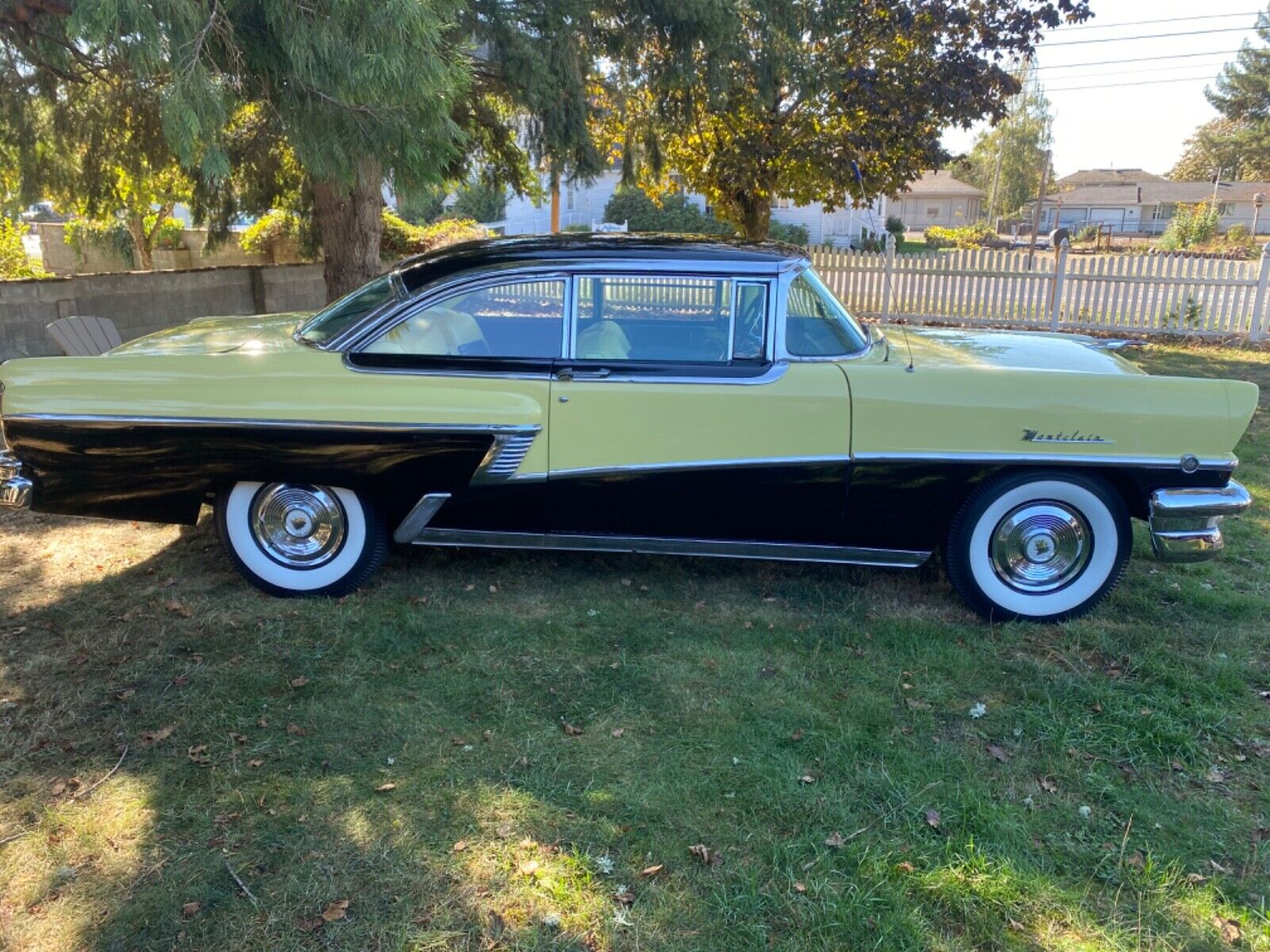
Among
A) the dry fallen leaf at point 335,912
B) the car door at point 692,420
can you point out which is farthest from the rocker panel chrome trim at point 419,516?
the dry fallen leaf at point 335,912

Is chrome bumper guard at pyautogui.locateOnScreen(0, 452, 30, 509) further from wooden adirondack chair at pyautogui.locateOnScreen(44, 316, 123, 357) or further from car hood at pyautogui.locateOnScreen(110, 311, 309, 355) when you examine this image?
wooden adirondack chair at pyautogui.locateOnScreen(44, 316, 123, 357)

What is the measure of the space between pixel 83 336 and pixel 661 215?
24398 mm

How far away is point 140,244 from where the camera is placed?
15109mm

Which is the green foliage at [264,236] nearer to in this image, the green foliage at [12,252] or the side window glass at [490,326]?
the green foliage at [12,252]

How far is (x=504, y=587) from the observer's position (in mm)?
4816

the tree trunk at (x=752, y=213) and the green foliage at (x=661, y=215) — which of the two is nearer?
the tree trunk at (x=752, y=213)

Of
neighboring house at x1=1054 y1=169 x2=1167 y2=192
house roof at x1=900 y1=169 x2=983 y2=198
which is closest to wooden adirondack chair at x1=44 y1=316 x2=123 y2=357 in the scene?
house roof at x1=900 y1=169 x2=983 y2=198

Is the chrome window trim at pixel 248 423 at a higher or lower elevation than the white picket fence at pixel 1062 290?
lower

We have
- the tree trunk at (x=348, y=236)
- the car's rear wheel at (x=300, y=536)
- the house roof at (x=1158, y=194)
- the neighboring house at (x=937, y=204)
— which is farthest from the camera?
the neighboring house at (x=937, y=204)

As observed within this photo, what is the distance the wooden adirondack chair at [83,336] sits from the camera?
21.3ft

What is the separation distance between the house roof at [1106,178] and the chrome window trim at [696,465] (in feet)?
264

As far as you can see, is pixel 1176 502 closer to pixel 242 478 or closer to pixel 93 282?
pixel 242 478

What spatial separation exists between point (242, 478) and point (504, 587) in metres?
1.36

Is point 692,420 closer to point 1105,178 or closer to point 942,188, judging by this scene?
point 942,188
